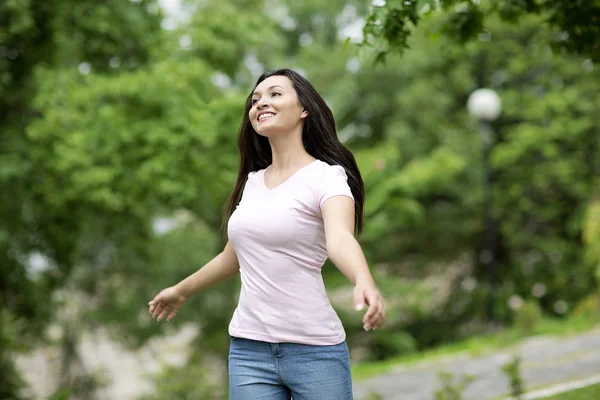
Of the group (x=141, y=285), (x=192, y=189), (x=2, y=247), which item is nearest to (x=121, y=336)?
(x=141, y=285)

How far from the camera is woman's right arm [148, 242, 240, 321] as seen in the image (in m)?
2.59

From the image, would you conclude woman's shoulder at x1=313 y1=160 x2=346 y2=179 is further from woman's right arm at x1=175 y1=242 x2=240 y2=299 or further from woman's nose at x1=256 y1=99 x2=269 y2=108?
woman's right arm at x1=175 y1=242 x2=240 y2=299

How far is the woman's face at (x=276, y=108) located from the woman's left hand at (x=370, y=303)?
727 mm

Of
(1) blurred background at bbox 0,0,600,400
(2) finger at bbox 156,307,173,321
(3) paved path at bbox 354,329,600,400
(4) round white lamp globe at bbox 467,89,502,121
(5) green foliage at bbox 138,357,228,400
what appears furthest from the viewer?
(4) round white lamp globe at bbox 467,89,502,121

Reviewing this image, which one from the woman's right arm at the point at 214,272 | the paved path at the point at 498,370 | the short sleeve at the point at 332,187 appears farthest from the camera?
the paved path at the point at 498,370

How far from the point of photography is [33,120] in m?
9.52

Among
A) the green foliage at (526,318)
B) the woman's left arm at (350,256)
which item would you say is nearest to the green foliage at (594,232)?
the green foliage at (526,318)

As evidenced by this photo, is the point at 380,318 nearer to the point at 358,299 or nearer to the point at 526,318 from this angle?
the point at 358,299

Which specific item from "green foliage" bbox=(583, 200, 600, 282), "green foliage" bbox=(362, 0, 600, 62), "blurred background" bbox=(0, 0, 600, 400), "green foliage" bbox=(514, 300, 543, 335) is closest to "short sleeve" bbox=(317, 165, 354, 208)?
"blurred background" bbox=(0, 0, 600, 400)

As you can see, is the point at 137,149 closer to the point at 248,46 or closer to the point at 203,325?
the point at 248,46

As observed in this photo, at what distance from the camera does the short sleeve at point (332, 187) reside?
2219mm

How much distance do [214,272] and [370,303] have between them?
865 mm

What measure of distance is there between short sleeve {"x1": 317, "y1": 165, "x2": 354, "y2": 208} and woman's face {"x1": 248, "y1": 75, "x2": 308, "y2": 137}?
0.24 metres

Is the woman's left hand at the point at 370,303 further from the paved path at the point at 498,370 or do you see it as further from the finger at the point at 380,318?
the paved path at the point at 498,370
